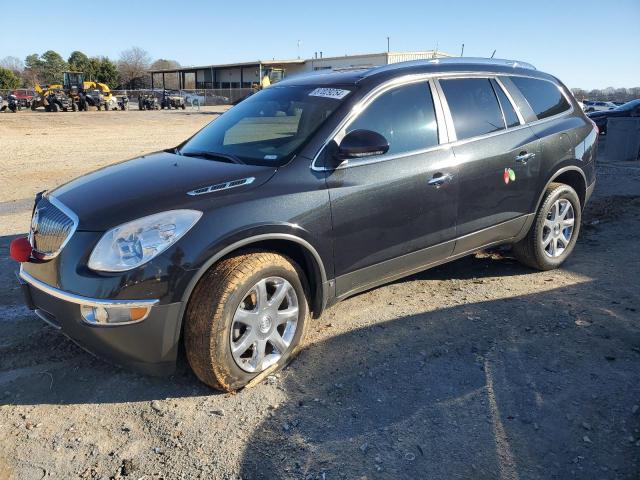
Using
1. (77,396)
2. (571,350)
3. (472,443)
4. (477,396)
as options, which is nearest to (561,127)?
(571,350)

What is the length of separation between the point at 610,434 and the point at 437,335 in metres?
1.30

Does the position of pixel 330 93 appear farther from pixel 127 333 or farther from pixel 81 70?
pixel 81 70

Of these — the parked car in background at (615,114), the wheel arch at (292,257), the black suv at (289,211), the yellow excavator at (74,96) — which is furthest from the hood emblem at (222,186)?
the yellow excavator at (74,96)

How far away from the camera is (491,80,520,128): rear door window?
460cm

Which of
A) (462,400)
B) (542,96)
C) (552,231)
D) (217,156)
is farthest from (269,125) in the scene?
(552,231)

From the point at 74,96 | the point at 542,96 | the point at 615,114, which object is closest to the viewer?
the point at 542,96

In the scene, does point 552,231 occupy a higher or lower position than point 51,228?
lower

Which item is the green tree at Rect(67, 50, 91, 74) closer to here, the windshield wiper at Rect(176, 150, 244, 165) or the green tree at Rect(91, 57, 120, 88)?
the green tree at Rect(91, 57, 120, 88)

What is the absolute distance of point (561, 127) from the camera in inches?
196

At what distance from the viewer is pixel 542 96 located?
5051 mm

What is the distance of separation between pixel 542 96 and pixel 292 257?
3131 mm

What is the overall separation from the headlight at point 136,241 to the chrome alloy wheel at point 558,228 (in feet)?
11.7

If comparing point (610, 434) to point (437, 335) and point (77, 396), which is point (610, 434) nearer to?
point (437, 335)

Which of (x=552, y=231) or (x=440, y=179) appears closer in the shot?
(x=440, y=179)
